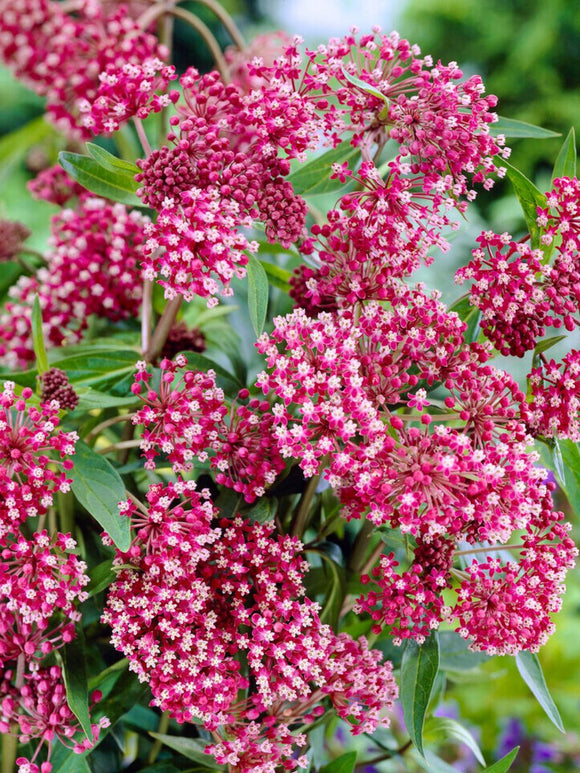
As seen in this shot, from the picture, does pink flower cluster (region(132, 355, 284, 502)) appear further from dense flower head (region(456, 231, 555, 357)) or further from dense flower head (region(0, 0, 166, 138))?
dense flower head (region(0, 0, 166, 138))

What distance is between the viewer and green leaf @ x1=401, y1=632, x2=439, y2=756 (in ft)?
1.95

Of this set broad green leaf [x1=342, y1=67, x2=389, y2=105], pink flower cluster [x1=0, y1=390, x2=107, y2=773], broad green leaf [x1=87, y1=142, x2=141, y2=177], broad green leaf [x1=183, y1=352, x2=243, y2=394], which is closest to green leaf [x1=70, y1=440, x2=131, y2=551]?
pink flower cluster [x1=0, y1=390, x2=107, y2=773]

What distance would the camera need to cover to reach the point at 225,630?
59 centimetres

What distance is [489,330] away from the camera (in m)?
0.61

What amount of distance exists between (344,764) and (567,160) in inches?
21.9

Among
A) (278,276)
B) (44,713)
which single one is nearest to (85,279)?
(278,276)

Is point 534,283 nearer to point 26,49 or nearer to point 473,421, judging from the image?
point 473,421

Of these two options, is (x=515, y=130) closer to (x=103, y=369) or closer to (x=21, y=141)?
(x=103, y=369)

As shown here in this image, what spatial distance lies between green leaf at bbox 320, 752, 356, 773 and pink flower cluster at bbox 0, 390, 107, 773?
219 mm

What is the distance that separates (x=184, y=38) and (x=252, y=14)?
97 cm

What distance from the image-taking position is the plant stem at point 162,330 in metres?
0.68

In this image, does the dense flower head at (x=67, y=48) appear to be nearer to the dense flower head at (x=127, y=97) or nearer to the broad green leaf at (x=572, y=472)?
the dense flower head at (x=127, y=97)

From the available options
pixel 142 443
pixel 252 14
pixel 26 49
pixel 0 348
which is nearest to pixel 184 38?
pixel 252 14

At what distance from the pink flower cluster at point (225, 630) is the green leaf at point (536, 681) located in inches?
4.5
